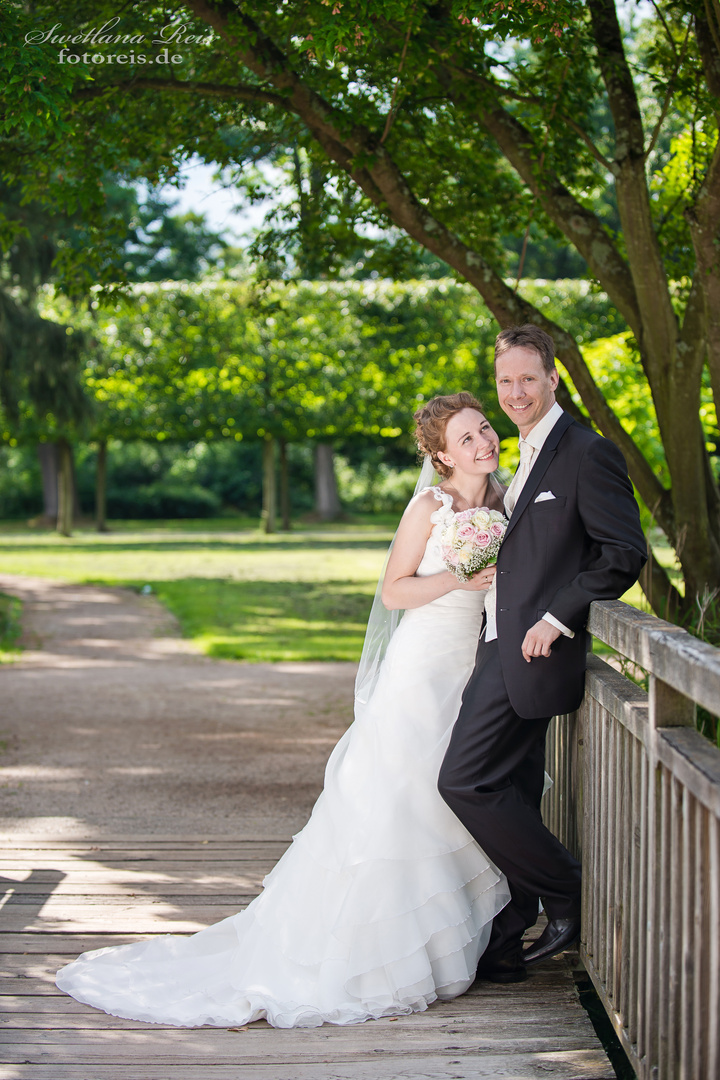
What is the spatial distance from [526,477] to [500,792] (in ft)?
3.27

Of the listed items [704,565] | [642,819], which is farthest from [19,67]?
[704,565]

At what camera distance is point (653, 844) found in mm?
2371

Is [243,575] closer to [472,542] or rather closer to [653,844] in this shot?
[472,542]

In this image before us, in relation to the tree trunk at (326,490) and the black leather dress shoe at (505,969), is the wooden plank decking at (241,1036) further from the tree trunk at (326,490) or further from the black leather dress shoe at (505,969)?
the tree trunk at (326,490)

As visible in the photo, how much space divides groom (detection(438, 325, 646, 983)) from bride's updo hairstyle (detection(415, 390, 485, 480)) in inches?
13.3

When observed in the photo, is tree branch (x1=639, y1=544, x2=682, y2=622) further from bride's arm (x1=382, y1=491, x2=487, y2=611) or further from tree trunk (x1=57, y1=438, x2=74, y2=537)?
tree trunk (x1=57, y1=438, x2=74, y2=537)

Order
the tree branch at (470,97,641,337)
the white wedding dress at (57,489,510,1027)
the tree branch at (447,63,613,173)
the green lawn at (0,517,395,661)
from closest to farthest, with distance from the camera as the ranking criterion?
the white wedding dress at (57,489,510,1027) < the tree branch at (447,63,613,173) < the tree branch at (470,97,641,337) < the green lawn at (0,517,395,661)

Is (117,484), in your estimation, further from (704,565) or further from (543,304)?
(704,565)

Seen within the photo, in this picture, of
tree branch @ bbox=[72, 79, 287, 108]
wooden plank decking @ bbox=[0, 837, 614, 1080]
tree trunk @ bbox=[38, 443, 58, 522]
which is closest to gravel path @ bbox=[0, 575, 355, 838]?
wooden plank decking @ bbox=[0, 837, 614, 1080]

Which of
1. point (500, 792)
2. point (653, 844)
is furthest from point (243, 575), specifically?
point (653, 844)

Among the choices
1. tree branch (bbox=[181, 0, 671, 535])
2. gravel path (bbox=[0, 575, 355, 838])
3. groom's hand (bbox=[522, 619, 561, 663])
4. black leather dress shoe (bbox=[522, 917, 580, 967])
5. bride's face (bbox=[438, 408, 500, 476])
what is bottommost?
gravel path (bbox=[0, 575, 355, 838])

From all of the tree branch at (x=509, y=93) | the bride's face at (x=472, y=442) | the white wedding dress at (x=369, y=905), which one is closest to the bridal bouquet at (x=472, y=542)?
the white wedding dress at (x=369, y=905)

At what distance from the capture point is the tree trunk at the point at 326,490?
117 ft

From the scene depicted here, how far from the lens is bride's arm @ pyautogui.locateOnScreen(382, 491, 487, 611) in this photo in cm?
358
